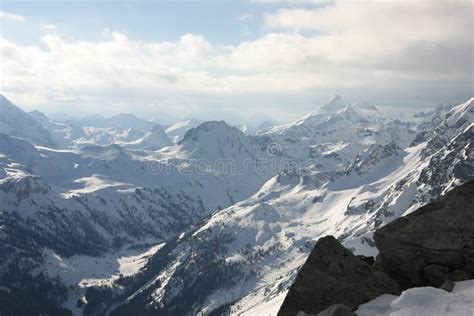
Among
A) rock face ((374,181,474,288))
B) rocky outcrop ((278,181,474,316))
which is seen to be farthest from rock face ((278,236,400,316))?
rock face ((374,181,474,288))

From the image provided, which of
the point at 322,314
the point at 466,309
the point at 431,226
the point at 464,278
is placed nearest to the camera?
the point at 466,309

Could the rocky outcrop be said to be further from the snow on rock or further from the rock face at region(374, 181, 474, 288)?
the snow on rock

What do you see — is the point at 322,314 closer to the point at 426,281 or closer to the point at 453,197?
the point at 426,281

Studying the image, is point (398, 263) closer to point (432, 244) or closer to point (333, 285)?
point (432, 244)

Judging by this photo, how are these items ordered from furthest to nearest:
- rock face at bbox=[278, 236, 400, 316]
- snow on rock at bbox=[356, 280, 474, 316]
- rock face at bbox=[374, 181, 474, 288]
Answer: rock face at bbox=[374, 181, 474, 288]
rock face at bbox=[278, 236, 400, 316]
snow on rock at bbox=[356, 280, 474, 316]

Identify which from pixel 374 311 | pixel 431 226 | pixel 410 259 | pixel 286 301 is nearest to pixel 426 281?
pixel 410 259

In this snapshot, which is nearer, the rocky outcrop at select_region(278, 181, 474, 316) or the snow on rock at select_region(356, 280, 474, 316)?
the snow on rock at select_region(356, 280, 474, 316)
